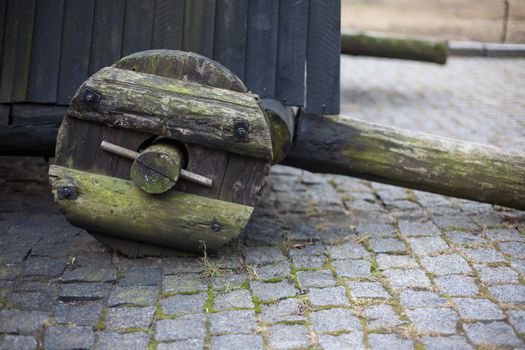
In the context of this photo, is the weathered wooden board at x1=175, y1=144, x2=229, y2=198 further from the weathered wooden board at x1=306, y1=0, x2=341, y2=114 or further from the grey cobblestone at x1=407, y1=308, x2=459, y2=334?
the grey cobblestone at x1=407, y1=308, x2=459, y2=334

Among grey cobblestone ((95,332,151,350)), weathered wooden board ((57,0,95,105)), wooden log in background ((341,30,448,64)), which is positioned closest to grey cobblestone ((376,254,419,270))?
grey cobblestone ((95,332,151,350))

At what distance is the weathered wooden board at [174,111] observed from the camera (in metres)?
3.72

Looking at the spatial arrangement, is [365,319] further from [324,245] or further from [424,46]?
[424,46]

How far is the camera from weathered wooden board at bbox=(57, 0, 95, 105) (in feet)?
14.6

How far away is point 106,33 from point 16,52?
0.59 m

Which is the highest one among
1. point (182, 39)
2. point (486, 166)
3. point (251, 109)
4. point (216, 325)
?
point (182, 39)

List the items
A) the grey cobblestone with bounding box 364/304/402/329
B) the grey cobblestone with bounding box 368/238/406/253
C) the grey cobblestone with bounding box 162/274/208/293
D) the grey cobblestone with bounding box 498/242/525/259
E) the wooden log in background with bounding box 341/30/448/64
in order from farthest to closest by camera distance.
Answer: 1. the wooden log in background with bounding box 341/30/448/64
2. the grey cobblestone with bounding box 368/238/406/253
3. the grey cobblestone with bounding box 498/242/525/259
4. the grey cobblestone with bounding box 162/274/208/293
5. the grey cobblestone with bounding box 364/304/402/329

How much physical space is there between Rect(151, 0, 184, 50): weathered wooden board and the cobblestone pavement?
1.30 metres

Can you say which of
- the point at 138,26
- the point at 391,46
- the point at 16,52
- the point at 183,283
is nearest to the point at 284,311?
the point at 183,283

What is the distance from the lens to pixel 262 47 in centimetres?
449

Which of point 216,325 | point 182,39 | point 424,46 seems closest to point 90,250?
point 216,325

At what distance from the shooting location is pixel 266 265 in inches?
155

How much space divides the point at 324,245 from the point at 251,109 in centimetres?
102

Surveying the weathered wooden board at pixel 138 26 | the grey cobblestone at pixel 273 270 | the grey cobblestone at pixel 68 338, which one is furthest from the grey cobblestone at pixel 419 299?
the weathered wooden board at pixel 138 26
